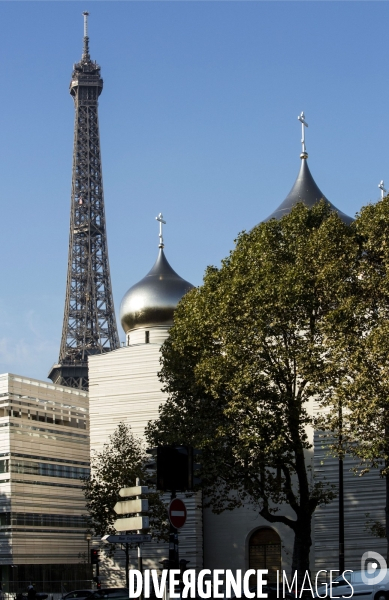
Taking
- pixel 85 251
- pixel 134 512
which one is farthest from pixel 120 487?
pixel 85 251

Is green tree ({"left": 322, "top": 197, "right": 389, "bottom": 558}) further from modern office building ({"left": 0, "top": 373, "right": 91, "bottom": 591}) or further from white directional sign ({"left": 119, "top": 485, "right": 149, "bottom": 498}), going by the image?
modern office building ({"left": 0, "top": 373, "right": 91, "bottom": 591})

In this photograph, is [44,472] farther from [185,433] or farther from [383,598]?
[383,598]

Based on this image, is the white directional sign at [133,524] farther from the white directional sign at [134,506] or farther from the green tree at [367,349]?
the green tree at [367,349]

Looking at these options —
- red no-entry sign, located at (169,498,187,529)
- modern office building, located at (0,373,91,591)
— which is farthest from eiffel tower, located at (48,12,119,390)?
red no-entry sign, located at (169,498,187,529)

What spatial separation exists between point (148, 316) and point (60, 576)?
16.1 m

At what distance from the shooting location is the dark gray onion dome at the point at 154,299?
5550 centimetres

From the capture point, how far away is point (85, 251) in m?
121

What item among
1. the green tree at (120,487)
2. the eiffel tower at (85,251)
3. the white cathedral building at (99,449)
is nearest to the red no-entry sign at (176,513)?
the green tree at (120,487)

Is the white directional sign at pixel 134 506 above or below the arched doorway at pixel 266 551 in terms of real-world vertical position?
above

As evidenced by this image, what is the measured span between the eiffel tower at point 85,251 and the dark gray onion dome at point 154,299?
5184cm

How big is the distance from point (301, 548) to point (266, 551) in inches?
616

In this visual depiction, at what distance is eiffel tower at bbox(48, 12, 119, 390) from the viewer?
114m

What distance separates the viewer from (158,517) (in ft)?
142

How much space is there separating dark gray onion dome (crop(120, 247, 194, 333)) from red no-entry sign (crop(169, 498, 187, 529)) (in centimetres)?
3697
